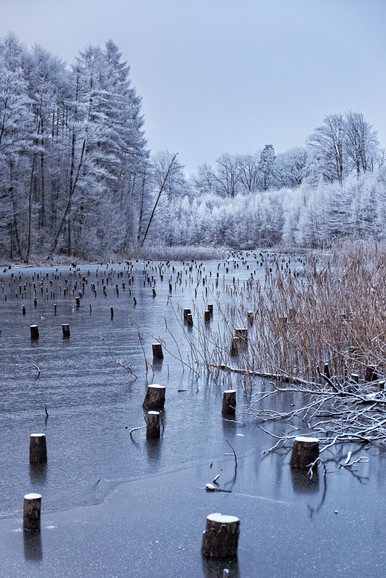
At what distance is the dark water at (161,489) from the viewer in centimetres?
373

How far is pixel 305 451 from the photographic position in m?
5.05

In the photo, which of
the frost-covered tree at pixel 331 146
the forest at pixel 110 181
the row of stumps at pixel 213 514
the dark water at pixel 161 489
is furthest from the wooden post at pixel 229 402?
the frost-covered tree at pixel 331 146

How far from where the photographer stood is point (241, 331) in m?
8.77

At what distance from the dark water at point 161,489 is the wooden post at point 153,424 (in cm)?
12

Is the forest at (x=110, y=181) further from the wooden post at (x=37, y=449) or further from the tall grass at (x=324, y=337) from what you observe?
the wooden post at (x=37, y=449)

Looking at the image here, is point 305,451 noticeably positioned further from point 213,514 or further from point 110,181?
point 110,181

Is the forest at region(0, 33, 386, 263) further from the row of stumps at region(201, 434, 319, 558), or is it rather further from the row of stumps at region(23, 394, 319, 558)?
the row of stumps at region(201, 434, 319, 558)

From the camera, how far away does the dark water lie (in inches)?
147

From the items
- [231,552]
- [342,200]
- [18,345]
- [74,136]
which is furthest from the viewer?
[342,200]

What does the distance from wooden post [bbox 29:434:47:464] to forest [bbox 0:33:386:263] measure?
69.1 ft

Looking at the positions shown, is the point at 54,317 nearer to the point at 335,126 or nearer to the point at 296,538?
the point at 296,538

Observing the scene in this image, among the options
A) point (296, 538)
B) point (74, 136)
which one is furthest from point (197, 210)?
point (296, 538)

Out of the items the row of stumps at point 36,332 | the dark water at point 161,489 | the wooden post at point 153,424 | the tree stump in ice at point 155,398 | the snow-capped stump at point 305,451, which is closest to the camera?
the dark water at point 161,489

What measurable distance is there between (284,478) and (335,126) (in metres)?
61.6
